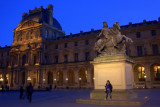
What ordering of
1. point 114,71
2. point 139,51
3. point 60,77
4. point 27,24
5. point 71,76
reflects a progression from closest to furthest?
1. point 114,71
2. point 139,51
3. point 71,76
4. point 60,77
5. point 27,24

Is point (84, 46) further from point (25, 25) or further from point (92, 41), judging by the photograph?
point (25, 25)

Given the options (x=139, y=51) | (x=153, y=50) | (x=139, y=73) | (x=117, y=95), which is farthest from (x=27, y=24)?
(x=117, y=95)

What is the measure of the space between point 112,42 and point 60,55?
42.1m

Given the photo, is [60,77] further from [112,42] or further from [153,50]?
[112,42]

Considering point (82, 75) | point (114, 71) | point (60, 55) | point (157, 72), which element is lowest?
point (82, 75)

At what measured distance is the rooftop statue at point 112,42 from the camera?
12193 millimetres

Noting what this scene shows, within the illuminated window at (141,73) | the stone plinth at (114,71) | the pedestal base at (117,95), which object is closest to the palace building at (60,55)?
the illuminated window at (141,73)

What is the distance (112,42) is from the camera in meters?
12.4

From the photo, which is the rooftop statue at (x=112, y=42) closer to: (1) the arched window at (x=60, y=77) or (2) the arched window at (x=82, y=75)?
(2) the arched window at (x=82, y=75)

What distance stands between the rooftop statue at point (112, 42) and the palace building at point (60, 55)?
2803cm

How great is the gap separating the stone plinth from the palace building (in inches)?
1121

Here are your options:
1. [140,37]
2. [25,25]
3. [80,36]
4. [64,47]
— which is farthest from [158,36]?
[25,25]

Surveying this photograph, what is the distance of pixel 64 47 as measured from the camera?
5359 centimetres

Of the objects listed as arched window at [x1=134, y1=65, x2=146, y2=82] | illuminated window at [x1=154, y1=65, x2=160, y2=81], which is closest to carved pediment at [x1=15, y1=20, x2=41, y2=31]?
arched window at [x1=134, y1=65, x2=146, y2=82]
